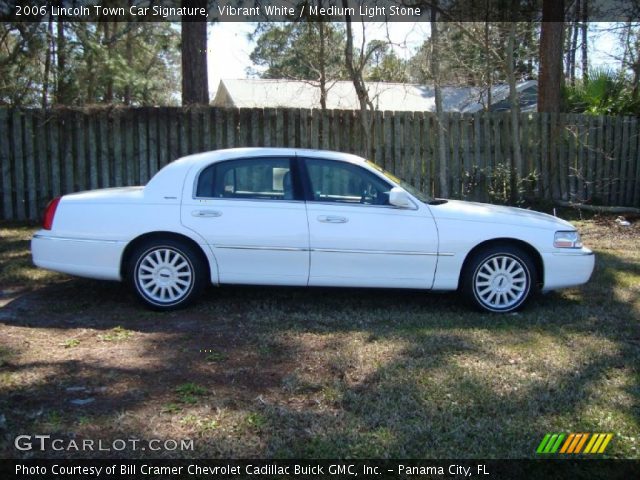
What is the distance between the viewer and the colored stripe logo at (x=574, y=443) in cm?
364

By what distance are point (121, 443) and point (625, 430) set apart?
285 centimetres

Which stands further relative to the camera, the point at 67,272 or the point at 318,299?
the point at 318,299

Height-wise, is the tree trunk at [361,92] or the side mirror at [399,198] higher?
the tree trunk at [361,92]

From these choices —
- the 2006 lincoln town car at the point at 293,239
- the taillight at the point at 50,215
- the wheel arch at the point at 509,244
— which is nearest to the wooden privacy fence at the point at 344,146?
the taillight at the point at 50,215

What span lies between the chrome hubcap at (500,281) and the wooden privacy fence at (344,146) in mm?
5394

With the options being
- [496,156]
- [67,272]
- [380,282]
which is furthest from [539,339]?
[496,156]

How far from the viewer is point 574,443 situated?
3.69 meters

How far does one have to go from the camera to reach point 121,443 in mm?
3553

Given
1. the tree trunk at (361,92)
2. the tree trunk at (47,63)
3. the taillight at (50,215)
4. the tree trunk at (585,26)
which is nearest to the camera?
the taillight at (50,215)

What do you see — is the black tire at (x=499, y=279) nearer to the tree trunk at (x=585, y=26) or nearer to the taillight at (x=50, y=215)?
the taillight at (x=50, y=215)

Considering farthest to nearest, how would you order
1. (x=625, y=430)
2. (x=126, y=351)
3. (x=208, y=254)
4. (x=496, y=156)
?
1. (x=496, y=156)
2. (x=208, y=254)
3. (x=126, y=351)
4. (x=625, y=430)

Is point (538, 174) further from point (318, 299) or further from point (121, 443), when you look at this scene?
point (121, 443)

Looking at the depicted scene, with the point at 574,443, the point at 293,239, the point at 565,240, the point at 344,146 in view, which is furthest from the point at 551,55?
the point at 574,443

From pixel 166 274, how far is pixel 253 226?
0.92 m
